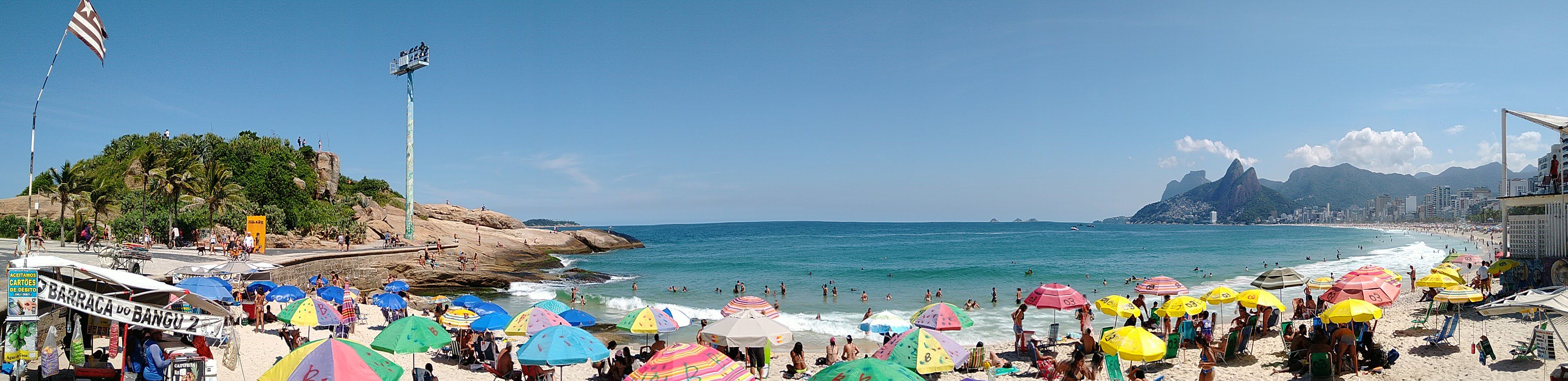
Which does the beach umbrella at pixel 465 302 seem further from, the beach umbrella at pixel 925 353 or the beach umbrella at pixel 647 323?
the beach umbrella at pixel 925 353

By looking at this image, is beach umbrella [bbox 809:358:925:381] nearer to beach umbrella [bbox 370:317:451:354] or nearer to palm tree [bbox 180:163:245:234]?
beach umbrella [bbox 370:317:451:354]

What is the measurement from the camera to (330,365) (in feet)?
26.3

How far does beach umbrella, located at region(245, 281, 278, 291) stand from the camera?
19.8 m

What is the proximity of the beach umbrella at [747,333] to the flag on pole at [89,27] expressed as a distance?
461 inches

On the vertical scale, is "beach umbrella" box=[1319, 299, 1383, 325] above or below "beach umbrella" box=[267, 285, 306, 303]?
above

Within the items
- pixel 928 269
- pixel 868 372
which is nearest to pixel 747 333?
pixel 868 372

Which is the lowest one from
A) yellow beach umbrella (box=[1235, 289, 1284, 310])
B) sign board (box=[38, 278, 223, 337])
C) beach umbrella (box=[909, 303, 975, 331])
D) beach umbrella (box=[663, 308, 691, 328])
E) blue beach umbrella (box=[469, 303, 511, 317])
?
beach umbrella (box=[663, 308, 691, 328])

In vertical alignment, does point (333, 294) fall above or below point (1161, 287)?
below

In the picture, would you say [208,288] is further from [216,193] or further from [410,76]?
[410,76]

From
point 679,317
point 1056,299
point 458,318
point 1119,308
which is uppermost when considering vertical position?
point 1056,299

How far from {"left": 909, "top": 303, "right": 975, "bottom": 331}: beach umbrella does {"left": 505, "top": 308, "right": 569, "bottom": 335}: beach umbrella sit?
7149mm

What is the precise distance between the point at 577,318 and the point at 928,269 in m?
40.1

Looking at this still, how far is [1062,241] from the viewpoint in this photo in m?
106

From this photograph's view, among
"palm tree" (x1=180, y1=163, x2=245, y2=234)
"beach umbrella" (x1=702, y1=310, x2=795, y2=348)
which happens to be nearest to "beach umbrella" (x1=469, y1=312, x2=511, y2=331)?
"beach umbrella" (x1=702, y1=310, x2=795, y2=348)
